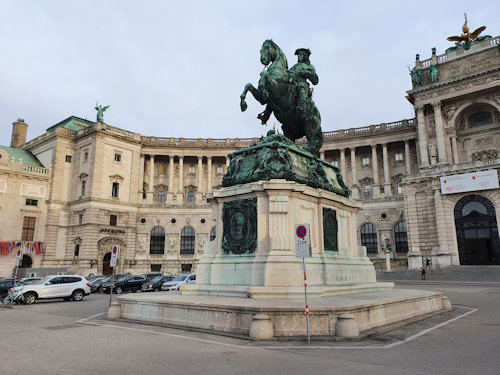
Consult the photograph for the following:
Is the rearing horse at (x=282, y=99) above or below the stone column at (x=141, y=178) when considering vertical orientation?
below

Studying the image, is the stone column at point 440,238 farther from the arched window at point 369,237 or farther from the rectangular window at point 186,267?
the rectangular window at point 186,267

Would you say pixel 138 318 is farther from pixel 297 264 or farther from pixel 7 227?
pixel 7 227

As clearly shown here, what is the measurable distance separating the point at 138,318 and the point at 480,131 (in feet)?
187

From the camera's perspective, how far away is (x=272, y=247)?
1159 centimetres

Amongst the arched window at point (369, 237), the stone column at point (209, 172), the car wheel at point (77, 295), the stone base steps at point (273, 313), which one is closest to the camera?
the stone base steps at point (273, 313)

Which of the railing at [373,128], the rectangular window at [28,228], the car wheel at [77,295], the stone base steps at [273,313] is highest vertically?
the railing at [373,128]

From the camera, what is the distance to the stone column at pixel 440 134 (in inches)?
2080

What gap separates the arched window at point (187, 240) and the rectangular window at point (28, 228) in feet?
70.5

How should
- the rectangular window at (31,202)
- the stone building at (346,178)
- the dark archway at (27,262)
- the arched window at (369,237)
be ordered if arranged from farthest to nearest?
the arched window at (369,237) → the rectangular window at (31,202) → the dark archway at (27,262) → the stone building at (346,178)

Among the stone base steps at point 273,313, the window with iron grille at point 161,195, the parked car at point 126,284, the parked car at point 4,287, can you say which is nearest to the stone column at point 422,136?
Answer: the parked car at point 126,284

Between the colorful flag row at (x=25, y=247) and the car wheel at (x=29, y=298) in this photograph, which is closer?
the car wheel at (x=29, y=298)

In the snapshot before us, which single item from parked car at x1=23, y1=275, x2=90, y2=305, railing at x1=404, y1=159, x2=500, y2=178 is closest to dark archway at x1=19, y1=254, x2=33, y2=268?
parked car at x1=23, y1=275, x2=90, y2=305

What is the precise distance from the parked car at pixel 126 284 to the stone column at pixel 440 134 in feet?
132

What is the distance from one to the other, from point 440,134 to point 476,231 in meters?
14.8
